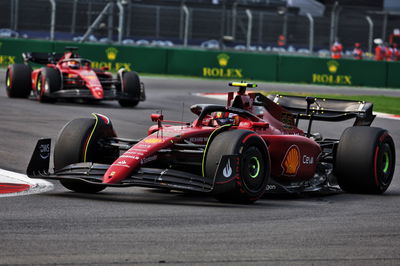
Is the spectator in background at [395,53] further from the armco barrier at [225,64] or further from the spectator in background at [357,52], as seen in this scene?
the armco barrier at [225,64]

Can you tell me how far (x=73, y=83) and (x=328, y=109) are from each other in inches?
484

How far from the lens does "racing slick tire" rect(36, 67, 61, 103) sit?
22.7 metres

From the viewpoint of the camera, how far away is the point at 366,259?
6.48m

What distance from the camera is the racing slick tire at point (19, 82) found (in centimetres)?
2409

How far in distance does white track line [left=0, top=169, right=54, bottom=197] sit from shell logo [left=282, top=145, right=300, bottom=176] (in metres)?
2.49

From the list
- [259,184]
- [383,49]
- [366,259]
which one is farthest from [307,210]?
[383,49]

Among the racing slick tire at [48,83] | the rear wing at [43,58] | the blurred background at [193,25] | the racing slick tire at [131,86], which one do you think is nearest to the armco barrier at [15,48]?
the blurred background at [193,25]

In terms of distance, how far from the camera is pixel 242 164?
8969 mm

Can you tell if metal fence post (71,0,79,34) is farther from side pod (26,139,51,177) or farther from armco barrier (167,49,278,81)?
side pod (26,139,51,177)

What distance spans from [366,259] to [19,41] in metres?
30.8

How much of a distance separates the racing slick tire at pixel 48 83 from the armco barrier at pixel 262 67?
45.9ft

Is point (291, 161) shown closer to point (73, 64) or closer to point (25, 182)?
point (25, 182)

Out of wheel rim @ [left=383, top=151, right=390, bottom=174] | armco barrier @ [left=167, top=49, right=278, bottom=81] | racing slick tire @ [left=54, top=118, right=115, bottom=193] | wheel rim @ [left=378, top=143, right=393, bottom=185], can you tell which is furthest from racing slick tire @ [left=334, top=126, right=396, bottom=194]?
armco barrier @ [left=167, top=49, right=278, bottom=81]

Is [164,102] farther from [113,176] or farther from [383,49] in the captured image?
[383,49]
